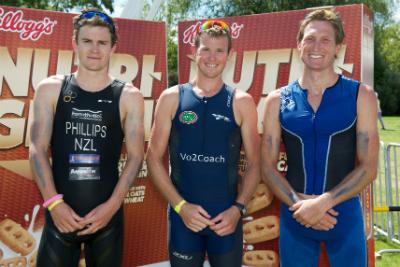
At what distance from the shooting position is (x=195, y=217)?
288cm

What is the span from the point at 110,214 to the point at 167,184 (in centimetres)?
40

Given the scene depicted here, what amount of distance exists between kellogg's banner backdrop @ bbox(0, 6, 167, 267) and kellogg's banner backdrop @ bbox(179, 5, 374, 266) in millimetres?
385

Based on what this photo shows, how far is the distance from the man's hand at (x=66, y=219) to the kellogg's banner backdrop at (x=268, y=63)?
1949 mm

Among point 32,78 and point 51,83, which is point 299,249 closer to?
point 51,83

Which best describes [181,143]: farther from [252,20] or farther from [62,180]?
[252,20]

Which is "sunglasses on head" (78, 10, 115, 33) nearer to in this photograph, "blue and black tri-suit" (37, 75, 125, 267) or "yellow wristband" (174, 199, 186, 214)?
"blue and black tri-suit" (37, 75, 125, 267)

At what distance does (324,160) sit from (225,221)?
0.73 metres

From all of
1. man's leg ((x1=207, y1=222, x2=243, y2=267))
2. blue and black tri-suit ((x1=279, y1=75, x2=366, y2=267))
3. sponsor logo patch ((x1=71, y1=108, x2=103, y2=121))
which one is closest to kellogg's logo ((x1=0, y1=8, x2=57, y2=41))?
sponsor logo patch ((x1=71, y1=108, x2=103, y2=121))

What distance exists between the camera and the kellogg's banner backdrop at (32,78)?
381cm

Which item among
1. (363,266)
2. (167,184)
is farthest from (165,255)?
(363,266)

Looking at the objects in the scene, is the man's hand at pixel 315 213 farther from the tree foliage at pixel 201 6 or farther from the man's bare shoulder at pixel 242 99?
the tree foliage at pixel 201 6

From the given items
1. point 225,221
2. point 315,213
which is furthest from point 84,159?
point 315,213

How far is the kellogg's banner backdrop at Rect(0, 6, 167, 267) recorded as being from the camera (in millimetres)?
3814

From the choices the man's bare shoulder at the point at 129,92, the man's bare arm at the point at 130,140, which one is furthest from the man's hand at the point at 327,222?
the man's bare shoulder at the point at 129,92
